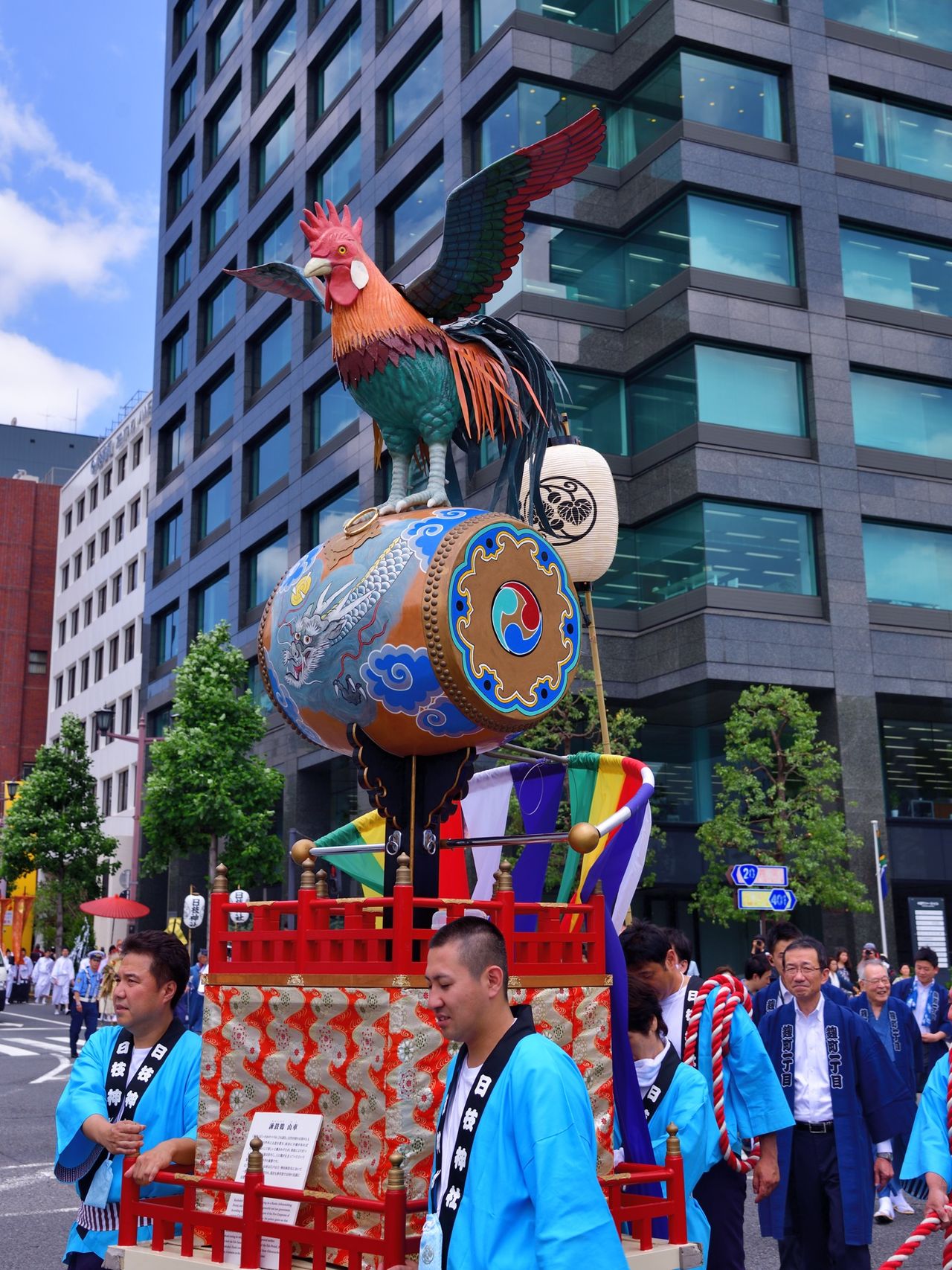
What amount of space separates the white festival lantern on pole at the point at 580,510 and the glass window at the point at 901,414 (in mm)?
23871

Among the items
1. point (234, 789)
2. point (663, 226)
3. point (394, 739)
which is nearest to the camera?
point (394, 739)

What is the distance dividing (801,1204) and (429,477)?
4.45 metres

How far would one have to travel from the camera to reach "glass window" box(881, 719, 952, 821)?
31.4m

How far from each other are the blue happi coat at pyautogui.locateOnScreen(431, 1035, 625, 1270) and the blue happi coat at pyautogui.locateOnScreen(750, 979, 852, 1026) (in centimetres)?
607

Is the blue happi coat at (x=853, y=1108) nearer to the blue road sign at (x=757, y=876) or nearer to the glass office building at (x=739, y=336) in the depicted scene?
the blue road sign at (x=757, y=876)

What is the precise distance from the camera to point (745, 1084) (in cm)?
665

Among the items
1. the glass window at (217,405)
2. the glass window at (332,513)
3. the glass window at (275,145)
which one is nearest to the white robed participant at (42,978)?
the glass window at (217,405)

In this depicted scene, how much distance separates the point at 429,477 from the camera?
6965 mm

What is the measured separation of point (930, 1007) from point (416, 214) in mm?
26708

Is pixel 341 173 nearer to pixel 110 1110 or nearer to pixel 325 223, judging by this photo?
pixel 325 223

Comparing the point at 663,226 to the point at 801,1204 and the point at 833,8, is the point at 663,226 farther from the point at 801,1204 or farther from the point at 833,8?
the point at 801,1204

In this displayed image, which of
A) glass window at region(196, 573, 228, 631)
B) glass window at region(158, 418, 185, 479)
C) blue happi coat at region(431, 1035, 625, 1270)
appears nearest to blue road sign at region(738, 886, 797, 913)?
blue happi coat at region(431, 1035, 625, 1270)

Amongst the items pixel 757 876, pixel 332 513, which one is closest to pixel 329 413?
pixel 332 513

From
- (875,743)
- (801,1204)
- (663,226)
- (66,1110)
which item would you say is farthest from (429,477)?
(663,226)
